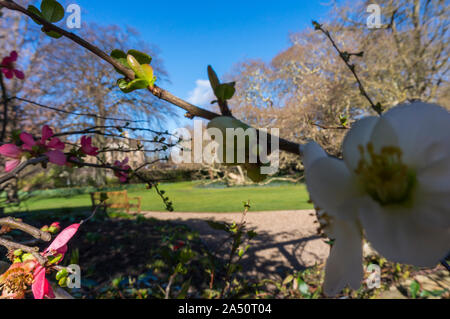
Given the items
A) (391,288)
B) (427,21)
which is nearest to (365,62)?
(427,21)

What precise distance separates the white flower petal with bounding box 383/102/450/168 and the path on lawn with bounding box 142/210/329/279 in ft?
6.91

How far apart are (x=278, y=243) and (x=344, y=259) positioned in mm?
4642

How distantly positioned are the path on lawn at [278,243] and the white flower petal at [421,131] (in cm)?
211

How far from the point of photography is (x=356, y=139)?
9.8 inches

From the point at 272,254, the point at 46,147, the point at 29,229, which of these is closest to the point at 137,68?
the point at 29,229

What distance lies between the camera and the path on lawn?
348 centimetres

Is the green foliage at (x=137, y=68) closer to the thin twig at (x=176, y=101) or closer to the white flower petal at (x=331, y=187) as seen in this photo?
the thin twig at (x=176, y=101)

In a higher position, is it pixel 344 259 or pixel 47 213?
pixel 344 259

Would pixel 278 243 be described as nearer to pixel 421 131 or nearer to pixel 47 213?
pixel 421 131

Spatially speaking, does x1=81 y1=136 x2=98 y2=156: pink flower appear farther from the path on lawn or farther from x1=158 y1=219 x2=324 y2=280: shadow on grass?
x1=158 y1=219 x2=324 y2=280: shadow on grass

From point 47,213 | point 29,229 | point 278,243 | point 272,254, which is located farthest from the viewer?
point 47,213
